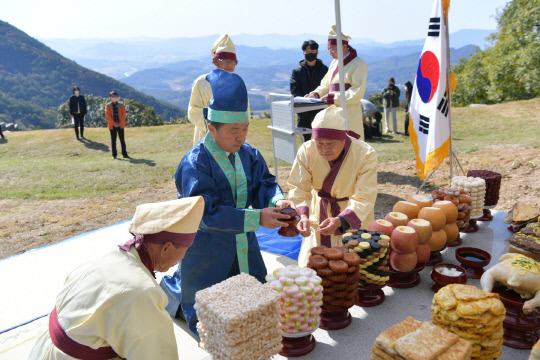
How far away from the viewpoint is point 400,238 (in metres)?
2.33

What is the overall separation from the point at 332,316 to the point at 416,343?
622 millimetres

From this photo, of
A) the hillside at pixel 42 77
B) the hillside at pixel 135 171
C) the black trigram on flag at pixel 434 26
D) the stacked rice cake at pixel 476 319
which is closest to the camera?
the stacked rice cake at pixel 476 319

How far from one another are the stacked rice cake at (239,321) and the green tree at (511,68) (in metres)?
26.1

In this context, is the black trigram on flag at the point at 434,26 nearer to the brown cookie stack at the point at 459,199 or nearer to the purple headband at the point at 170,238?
the brown cookie stack at the point at 459,199

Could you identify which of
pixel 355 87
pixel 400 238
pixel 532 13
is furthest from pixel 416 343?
pixel 532 13

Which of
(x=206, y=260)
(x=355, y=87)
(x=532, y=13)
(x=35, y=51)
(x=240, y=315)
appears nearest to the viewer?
(x=240, y=315)

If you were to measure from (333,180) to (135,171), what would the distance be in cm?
899

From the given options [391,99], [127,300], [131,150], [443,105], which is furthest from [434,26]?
[131,150]

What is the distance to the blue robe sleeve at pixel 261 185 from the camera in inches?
110

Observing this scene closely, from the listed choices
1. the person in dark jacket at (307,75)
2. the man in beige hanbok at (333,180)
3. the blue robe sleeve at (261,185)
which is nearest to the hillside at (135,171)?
the person in dark jacket at (307,75)

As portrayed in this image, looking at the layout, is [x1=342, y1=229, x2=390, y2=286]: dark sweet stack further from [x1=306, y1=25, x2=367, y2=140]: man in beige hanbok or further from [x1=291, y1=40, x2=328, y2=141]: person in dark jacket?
[x1=291, y1=40, x2=328, y2=141]: person in dark jacket

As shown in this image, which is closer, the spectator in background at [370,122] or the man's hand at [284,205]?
the man's hand at [284,205]

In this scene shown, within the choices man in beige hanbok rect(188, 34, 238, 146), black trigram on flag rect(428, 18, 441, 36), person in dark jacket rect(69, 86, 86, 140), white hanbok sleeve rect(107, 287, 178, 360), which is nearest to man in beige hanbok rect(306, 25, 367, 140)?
man in beige hanbok rect(188, 34, 238, 146)

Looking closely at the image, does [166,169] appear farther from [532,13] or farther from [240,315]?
[532,13]
